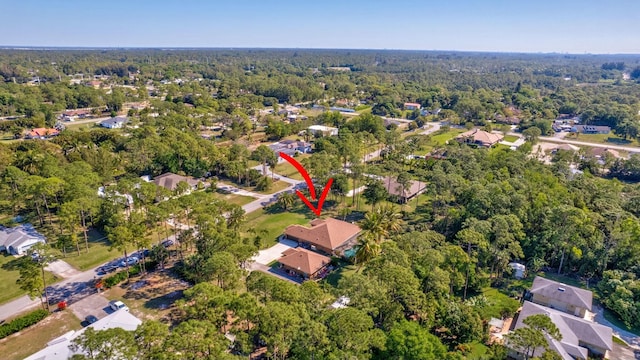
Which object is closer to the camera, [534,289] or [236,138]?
[534,289]

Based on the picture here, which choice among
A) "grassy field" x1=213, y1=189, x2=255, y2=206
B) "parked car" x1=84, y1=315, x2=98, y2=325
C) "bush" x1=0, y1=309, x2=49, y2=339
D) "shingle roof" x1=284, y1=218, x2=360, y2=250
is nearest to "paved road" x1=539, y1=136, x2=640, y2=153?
"shingle roof" x1=284, y1=218, x2=360, y2=250

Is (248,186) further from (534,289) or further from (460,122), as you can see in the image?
(460,122)

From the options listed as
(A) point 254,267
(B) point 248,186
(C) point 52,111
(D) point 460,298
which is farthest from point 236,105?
(D) point 460,298

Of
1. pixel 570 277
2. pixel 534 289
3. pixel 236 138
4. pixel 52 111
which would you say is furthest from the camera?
pixel 52 111

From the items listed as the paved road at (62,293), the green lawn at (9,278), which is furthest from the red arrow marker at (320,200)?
the green lawn at (9,278)

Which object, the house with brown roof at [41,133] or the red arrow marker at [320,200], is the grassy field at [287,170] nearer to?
the red arrow marker at [320,200]

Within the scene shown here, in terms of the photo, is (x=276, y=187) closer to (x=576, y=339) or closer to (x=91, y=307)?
(x=91, y=307)
